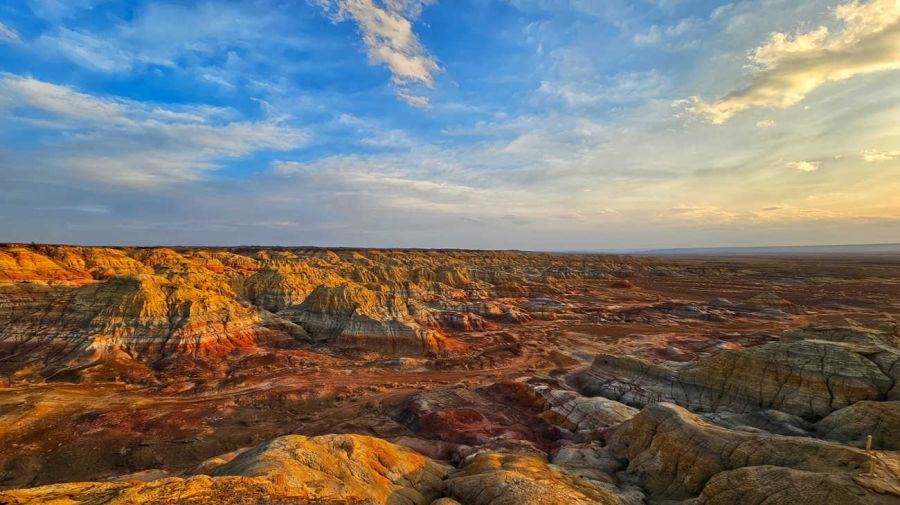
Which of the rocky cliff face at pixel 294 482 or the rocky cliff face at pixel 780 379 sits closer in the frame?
the rocky cliff face at pixel 294 482

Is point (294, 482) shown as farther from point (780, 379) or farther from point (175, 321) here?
point (175, 321)

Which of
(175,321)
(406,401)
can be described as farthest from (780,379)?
(175,321)

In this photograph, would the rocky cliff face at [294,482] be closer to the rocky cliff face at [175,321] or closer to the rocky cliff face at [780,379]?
the rocky cliff face at [780,379]

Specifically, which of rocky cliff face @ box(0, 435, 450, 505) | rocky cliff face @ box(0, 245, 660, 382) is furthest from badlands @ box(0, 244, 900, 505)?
rocky cliff face @ box(0, 245, 660, 382)

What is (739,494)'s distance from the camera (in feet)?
36.9

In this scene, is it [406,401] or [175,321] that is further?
[175,321]

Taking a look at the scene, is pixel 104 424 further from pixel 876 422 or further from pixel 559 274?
pixel 559 274

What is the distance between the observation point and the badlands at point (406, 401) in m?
12.0

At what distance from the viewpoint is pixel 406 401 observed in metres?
28.6

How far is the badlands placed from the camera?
39.4 feet

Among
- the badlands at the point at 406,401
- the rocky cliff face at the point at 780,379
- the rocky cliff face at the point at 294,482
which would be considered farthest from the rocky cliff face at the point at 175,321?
the rocky cliff face at the point at 294,482

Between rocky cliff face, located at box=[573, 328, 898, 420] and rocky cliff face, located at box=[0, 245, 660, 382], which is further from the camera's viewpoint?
rocky cliff face, located at box=[0, 245, 660, 382]

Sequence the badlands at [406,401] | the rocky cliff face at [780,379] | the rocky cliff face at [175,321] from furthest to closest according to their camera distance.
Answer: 1. the rocky cliff face at [175,321]
2. the rocky cliff face at [780,379]
3. the badlands at [406,401]

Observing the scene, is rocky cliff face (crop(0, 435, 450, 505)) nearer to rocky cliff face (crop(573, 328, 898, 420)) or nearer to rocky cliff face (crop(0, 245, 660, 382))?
rocky cliff face (crop(573, 328, 898, 420))
